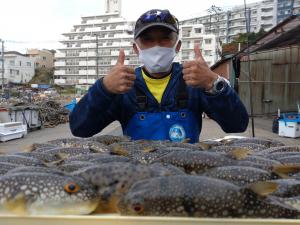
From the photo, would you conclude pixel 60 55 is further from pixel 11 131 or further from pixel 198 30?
pixel 11 131

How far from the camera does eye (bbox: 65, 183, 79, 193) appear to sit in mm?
1750

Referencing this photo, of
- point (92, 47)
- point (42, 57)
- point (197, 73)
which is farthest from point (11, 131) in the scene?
point (42, 57)

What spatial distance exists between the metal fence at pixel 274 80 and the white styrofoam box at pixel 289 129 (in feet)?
15.2

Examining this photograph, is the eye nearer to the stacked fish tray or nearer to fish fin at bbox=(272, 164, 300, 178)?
the stacked fish tray

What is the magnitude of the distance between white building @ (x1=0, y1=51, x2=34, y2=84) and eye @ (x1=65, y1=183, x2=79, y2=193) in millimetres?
103073

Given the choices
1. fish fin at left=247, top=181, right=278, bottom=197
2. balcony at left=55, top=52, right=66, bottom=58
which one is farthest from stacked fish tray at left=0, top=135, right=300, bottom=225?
balcony at left=55, top=52, right=66, bottom=58

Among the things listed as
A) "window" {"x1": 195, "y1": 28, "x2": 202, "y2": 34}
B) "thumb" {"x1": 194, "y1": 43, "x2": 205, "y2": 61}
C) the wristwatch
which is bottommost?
the wristwatch

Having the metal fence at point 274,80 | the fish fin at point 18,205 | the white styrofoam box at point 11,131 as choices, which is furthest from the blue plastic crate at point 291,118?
the fish fin at point 18,205


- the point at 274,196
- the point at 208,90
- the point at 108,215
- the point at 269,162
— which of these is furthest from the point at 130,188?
the point at 208,90

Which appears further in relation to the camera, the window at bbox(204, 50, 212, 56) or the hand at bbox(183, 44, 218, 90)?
the window at bbox(204, 50, 212, 56)

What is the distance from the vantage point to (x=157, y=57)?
3.67 meters

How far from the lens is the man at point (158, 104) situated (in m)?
3.51

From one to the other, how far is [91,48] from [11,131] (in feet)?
277

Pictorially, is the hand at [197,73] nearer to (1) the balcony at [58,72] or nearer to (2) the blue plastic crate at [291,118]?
(2) the blue plastic crate at [291,118]
